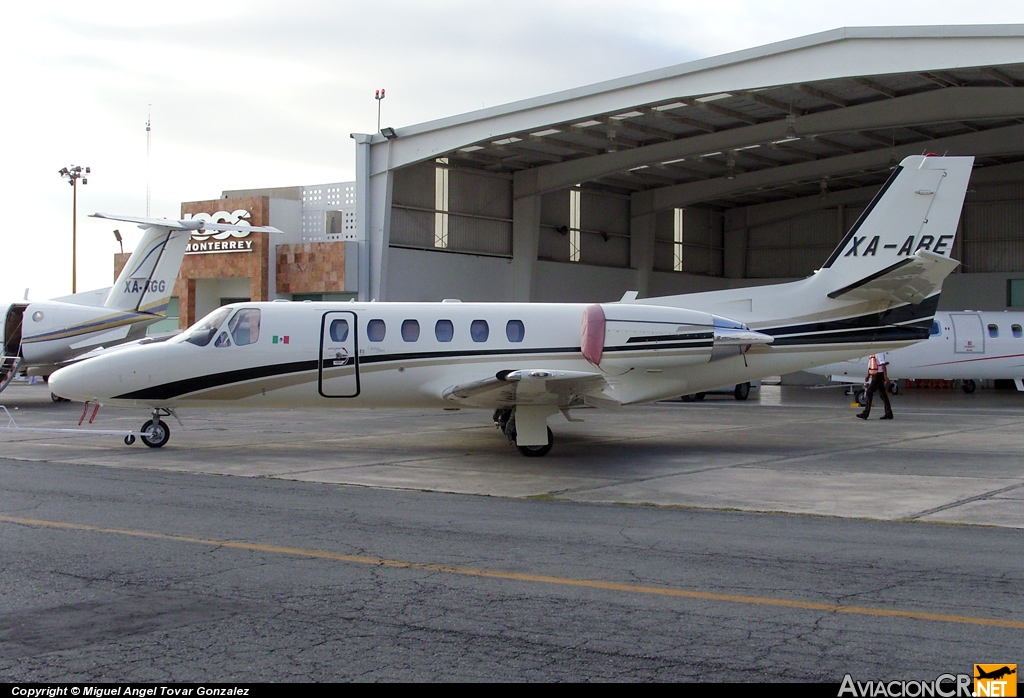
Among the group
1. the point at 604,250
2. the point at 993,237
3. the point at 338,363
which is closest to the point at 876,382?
the point at 338,363

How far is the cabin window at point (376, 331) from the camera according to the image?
15898mm

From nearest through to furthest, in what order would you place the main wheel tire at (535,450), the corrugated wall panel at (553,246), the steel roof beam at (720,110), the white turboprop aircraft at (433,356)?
the main wheel tire at (535,450)
the white turboprop aircraft at (433,356)
the steel roof beam at (720,110)
the corrugated wall panel at (553,246)

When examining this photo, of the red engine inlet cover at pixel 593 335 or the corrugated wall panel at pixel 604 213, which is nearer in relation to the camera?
the red engine inlet cover at pixel 593 335

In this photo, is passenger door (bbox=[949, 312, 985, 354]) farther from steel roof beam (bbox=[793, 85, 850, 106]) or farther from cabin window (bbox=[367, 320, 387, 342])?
cabin window (bbox=[367, 320, 387, 342])

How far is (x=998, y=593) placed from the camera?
685 centimetres

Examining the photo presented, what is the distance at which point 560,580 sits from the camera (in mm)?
7188

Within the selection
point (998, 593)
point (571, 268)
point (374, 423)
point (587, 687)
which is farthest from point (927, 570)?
point (571, 268)

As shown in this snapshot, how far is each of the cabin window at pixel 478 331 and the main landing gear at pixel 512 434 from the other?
1367mm

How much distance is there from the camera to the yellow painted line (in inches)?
244

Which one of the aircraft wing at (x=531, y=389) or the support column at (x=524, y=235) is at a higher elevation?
the support column at (x=524, y=235)

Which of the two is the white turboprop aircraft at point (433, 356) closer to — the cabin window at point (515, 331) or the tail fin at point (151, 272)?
the cabin window at point (515, 331)

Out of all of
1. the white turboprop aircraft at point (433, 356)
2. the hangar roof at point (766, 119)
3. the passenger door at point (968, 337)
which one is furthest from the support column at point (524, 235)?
the white turboprop aircraft at point (433, 356)

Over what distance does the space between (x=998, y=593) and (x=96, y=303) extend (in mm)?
33828

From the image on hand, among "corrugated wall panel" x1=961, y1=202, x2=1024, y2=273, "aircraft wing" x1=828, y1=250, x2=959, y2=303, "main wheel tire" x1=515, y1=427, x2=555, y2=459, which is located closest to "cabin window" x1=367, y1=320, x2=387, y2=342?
"main wheel tire" x1=515, y1=427, x2=555, y2=459
